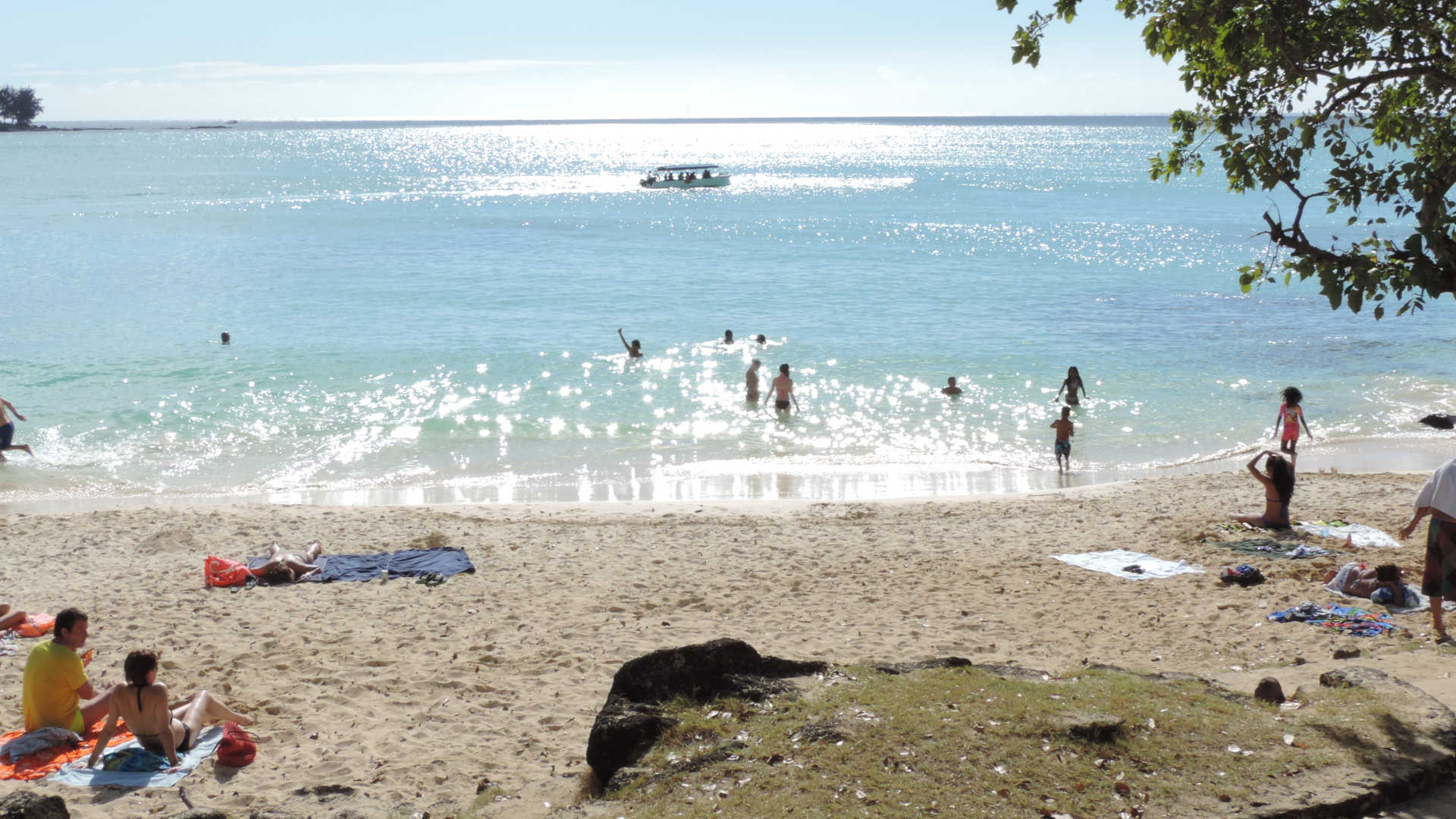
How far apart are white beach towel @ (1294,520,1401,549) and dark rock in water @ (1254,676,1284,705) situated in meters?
5.67

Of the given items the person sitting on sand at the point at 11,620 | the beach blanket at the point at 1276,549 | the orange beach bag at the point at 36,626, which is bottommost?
the beach blanket at the point at 1276,549

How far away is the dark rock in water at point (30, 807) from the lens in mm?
4980

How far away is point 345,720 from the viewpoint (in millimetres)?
7559

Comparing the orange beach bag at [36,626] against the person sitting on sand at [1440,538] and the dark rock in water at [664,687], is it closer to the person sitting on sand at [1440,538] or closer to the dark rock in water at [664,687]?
the dark rock in water at [664,687]

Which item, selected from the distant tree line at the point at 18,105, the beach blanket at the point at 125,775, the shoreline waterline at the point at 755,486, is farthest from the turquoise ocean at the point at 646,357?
the distant tree line at the point at 18,105

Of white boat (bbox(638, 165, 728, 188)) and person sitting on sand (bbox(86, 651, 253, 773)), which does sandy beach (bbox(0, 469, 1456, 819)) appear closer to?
person sitting on sand (bbox(86, 651, 253, 773))

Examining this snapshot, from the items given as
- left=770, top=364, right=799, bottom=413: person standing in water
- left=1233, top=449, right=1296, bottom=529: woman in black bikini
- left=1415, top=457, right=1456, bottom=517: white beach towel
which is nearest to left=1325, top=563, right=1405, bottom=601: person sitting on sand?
→ left=1415, top=457, right=1456, bottom=517: white beach towel

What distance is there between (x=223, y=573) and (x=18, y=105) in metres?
223

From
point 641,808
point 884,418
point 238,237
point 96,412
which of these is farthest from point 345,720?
point 238,237

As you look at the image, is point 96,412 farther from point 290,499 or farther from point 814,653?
point 814,653

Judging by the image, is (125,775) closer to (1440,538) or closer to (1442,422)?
(1440,538)

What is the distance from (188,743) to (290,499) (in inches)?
386

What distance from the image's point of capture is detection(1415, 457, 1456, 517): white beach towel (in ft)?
24.6

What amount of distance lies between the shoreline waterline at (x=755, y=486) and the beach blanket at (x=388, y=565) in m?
3.71
